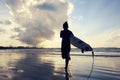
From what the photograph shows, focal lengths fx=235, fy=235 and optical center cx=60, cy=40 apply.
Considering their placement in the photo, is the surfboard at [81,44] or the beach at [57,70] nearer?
the surfboard at [81,44]

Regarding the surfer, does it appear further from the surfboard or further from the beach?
the beach

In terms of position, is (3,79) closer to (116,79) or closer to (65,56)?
(65,56)

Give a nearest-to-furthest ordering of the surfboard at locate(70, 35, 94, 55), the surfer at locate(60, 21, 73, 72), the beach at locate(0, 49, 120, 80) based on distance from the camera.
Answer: the surfer at locate(60, 21, 73, 72) < the surfboard at locate(70, 35, 94, 55) < the beach at locate(0, 49, 120, 80)

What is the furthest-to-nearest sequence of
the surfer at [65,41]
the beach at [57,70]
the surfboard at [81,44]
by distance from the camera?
the beach at [57,70], the surfboard at [81,44], the surfer at [65,41]

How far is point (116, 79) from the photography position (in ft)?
40.0

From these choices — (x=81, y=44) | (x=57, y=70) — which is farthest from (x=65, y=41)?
(x=57, y=70)

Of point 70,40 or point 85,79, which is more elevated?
point 70,40

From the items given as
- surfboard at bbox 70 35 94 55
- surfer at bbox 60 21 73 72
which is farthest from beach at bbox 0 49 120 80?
surfboard at bbox 70 35 94 55

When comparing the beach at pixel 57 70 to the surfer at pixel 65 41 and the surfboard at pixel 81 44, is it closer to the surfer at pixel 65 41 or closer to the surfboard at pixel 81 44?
the surfer at pixel 65 41

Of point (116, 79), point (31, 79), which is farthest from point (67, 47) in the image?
point (116, 79)

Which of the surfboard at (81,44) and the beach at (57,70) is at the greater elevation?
the surfboard at (81,44)

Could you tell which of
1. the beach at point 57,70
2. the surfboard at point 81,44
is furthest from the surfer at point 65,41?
the beach at point 57,70

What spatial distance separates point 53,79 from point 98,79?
88.9 inches

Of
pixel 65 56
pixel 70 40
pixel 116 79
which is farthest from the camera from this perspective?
pixel 116 79
